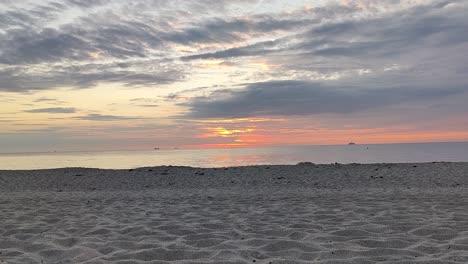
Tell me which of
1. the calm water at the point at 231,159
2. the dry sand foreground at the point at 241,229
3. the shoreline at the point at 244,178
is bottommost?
the dry sand foreground at the point at 241,229

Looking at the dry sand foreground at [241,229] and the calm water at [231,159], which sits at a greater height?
the calm water at [231,159]

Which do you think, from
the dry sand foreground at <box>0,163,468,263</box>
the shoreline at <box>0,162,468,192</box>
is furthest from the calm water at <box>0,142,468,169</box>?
the dry sand foreground at <box>0,163,468,263</box>

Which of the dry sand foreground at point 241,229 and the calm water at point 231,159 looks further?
the calm water at point 231,159

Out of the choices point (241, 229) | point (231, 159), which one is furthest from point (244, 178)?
point (231, 159)

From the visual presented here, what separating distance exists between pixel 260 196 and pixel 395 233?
19.5 feet

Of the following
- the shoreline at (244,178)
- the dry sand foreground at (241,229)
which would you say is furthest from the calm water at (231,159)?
the dry sand foreground at (241,229)

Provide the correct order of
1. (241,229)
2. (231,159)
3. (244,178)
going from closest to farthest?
(241,229), (244,178), (231,159)

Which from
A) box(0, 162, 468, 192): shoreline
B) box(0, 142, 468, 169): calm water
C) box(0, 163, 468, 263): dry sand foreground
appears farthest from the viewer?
box(0, 142, 468, 169): calm water

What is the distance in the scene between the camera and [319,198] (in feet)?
35.5

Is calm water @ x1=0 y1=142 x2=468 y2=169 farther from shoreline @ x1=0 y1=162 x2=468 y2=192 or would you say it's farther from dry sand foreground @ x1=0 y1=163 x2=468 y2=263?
dry sand foreground @ x1=0 y1=163 x2=468 y2=263

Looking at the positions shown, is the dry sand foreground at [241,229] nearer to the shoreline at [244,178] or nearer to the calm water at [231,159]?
the shoreline at [244,178]

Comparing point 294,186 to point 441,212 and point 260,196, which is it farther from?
point 441,212

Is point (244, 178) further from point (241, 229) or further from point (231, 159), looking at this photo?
point (231, 159)

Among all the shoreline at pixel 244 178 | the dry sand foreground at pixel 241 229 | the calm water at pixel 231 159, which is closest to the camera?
the dry sand foreground at pixel 241 229
